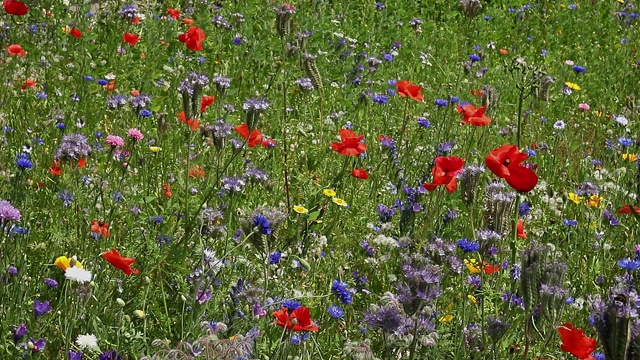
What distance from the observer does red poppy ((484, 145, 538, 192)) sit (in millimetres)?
2459

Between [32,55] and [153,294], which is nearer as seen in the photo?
[153,294]

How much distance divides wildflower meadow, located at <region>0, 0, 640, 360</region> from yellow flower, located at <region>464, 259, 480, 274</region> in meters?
0.01

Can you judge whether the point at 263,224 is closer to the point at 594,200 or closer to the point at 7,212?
the point at 7,212

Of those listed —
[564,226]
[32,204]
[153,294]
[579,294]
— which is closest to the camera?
[153,294]

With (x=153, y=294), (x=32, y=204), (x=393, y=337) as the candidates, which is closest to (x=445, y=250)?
(x=393, y=337)

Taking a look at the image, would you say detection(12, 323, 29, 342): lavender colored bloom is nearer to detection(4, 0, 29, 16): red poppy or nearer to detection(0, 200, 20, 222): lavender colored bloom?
detection(0, 200, 20, 222): lavender colored bloom

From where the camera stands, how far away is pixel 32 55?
5.05 meters

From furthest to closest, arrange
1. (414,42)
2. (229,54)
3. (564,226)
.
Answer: (414,42) < (229,54) < (564,226)

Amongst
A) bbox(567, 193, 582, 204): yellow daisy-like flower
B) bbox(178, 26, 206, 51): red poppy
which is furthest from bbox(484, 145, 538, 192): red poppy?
bbox(178, 26, 206, 51): red poppy

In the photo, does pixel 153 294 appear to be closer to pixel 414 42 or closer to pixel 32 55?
pixel 32 55

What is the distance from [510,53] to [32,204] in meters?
4.64

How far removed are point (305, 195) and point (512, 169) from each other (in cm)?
142

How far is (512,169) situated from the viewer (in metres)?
2.52

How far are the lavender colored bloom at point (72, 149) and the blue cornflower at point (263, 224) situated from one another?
832 millimetres
